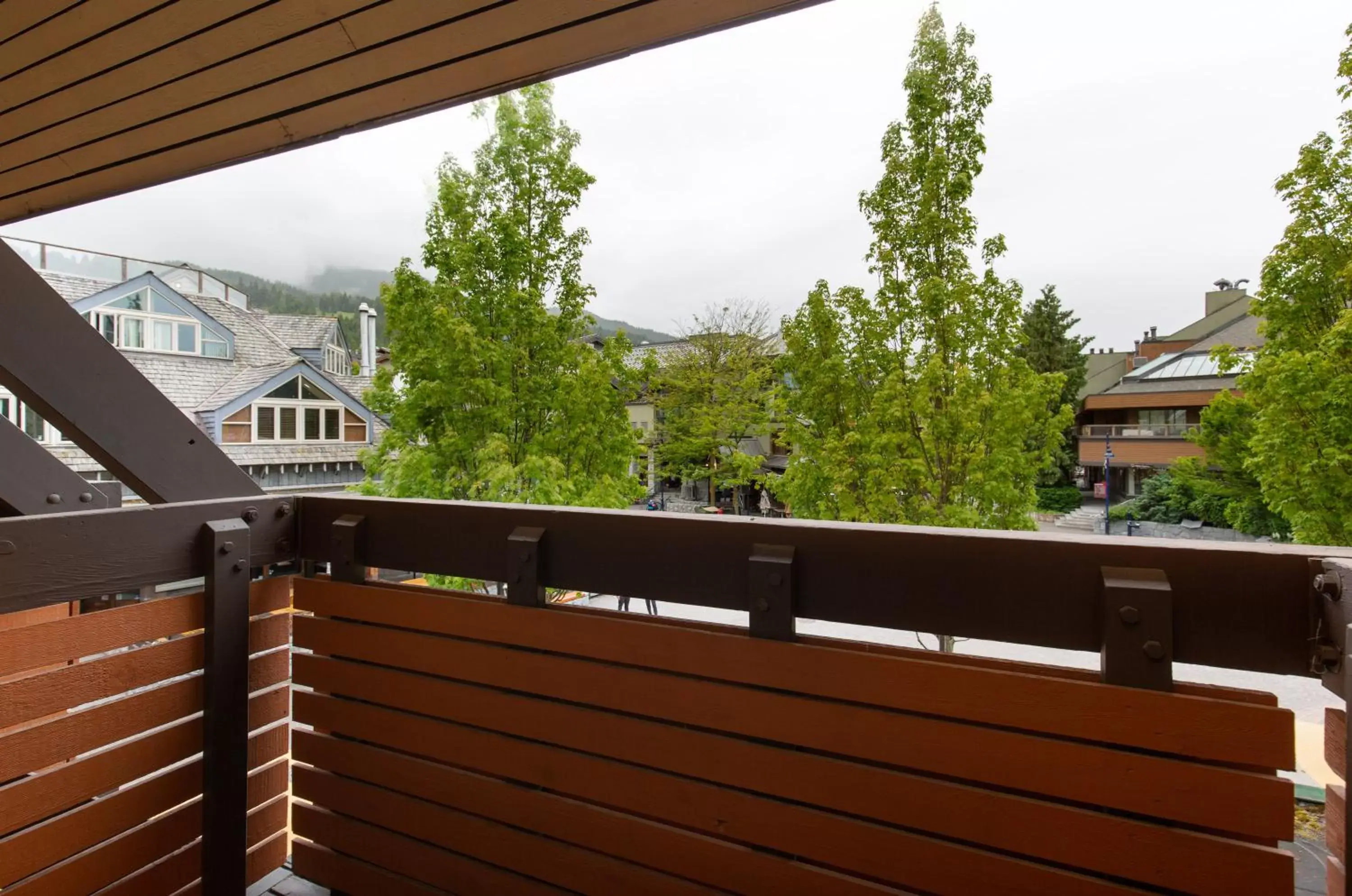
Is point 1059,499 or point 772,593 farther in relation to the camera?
point 1059,499

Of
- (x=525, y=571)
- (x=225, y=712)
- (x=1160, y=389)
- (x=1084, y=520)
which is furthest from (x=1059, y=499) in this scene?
(x=225, y=712)

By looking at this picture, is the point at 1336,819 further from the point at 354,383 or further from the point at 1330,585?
the point at 354,383

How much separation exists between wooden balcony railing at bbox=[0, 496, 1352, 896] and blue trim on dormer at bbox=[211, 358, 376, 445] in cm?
215

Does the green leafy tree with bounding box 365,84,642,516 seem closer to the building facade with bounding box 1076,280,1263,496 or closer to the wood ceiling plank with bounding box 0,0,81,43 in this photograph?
the building facade with bounding box 1076,280,1263,496

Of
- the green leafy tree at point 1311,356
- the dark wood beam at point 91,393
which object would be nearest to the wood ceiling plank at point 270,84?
the dark wood beam at point 91,393

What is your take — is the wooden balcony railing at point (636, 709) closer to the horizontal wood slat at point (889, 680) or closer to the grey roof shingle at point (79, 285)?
the horizontal wood slat at point (889, 680)

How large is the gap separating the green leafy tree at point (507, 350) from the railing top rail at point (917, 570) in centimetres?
565

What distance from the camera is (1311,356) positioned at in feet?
14.1

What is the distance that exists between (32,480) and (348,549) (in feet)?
3.52

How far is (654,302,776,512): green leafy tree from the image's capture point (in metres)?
9.25

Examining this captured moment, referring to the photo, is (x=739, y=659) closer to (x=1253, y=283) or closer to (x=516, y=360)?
(x=1253, y=283)

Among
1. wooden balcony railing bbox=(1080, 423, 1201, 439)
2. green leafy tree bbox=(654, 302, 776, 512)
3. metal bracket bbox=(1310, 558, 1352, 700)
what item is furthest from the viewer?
green leafy tree bbox=(654, 302, 776, 512)

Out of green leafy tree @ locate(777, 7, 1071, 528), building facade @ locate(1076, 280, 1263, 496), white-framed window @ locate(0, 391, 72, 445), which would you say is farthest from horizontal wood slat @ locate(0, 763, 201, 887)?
building facade @ locate(1076, 280, 1263, 496)

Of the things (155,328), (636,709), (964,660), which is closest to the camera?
(964,660)
